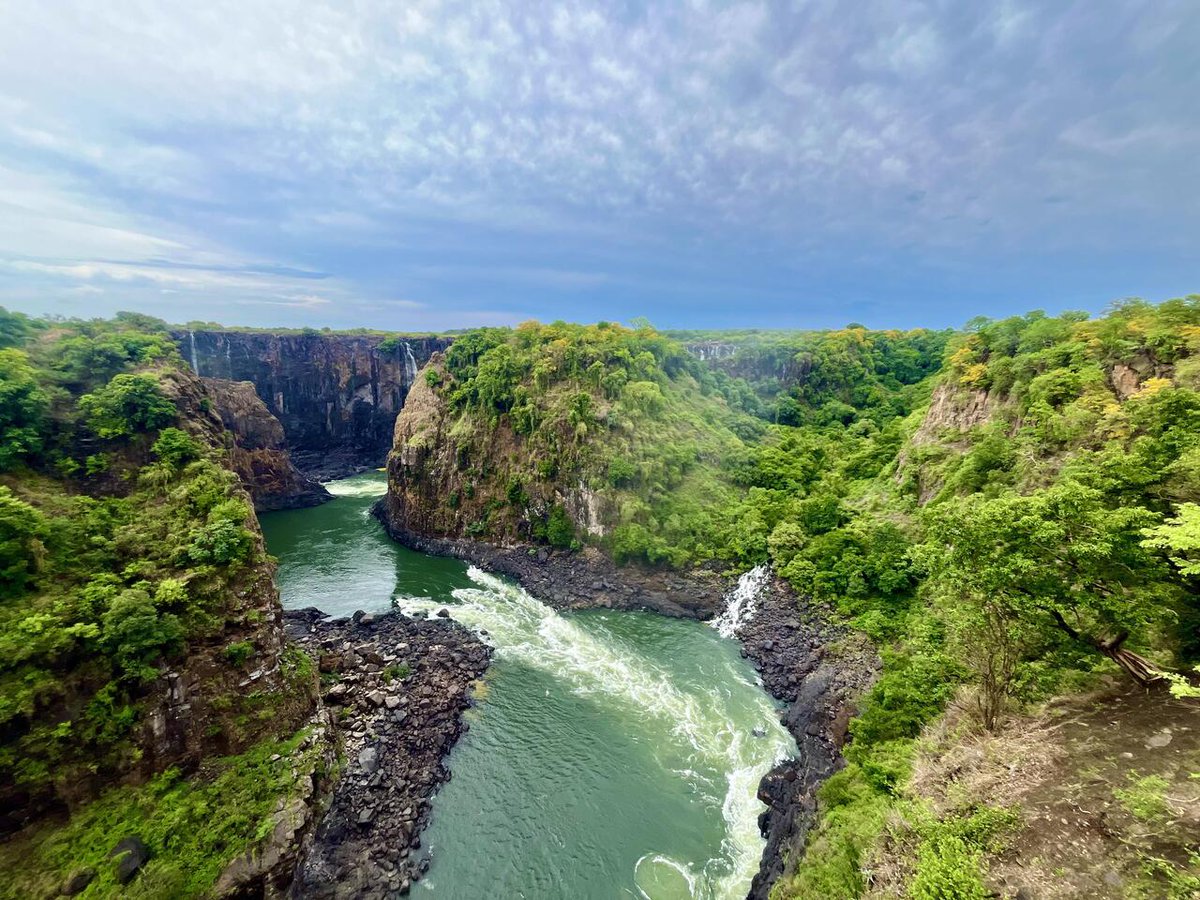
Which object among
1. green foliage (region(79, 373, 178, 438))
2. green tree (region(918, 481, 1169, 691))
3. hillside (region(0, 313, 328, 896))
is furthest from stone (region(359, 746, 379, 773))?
green tree (region(918, 481, 1169, 691))

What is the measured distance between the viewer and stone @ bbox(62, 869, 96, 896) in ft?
46.0

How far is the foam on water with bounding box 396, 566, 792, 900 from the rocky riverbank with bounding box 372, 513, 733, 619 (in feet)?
7.37

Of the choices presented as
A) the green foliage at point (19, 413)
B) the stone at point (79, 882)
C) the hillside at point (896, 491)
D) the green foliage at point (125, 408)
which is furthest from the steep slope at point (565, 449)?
the stone at point (79, 882)

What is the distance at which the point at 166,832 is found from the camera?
1575cm

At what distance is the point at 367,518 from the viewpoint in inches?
2368

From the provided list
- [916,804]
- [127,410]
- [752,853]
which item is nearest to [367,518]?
[127,410]

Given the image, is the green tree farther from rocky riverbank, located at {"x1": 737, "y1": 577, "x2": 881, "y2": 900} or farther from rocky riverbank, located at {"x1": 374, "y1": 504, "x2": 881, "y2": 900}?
rocky riverbank, located at {"x1": 374, "y1": 504, "x2": 881, "y2": 900}

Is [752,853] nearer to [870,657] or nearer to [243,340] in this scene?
[870,657]

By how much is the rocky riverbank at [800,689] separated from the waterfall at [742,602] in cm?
43

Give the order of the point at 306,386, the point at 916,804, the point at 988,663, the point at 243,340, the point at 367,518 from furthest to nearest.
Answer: the point at 306,386 → the point at 243,340 → the point at 367,518 → the point at 988,663 → the point at 916,804

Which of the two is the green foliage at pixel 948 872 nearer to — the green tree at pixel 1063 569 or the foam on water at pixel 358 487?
the green tree at pixel 1063 569

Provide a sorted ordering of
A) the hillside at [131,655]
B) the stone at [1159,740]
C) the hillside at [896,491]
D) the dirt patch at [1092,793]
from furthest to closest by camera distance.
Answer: the hillside at [131,655], the hillside at [896,491], the stone at [1159,740], the dirt patch at [1092,793]

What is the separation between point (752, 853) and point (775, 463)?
37102 millimetres

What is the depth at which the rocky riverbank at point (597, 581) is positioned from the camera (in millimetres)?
36750
